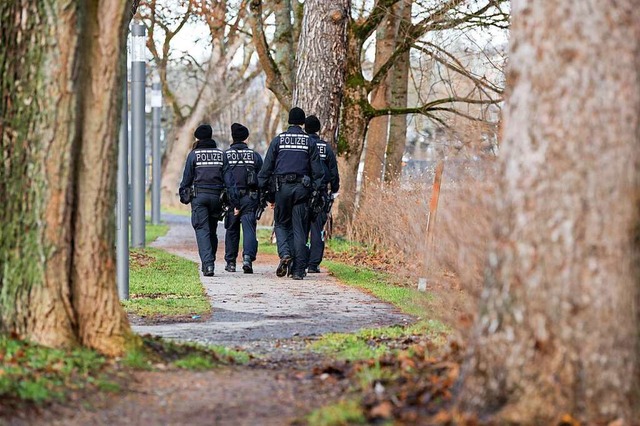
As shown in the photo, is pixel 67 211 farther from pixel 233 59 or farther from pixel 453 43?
pixel 233 59

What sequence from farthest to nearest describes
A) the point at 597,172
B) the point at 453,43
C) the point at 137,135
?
1. the point at 453,43
2. the point at 137,135
3. the point at 597,172

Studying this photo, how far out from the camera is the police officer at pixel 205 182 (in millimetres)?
16516

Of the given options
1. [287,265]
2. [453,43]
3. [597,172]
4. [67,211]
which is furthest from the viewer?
[453,43]

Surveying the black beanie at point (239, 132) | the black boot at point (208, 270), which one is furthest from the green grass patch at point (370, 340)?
the black beanie at point (239, 132)

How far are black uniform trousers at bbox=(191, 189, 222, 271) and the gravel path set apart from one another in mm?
343

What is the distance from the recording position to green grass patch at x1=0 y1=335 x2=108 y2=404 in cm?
673

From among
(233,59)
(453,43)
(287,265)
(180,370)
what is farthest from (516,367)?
(233,59)

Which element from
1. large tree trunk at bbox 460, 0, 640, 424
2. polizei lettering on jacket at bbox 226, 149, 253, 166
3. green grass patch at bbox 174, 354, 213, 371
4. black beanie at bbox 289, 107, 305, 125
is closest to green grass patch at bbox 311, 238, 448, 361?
green grass patch at bbox 174, 354, 213, 371

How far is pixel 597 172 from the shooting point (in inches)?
219

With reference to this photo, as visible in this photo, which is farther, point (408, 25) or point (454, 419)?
point (408, 25)

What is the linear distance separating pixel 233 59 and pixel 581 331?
44766 millimetres

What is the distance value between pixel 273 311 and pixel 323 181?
393cm

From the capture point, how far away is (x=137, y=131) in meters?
20.5

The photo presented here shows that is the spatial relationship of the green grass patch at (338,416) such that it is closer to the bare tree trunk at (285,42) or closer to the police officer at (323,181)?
the police officer at (323,181)
